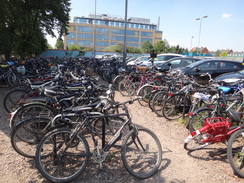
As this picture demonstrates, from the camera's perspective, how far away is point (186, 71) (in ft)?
24.9

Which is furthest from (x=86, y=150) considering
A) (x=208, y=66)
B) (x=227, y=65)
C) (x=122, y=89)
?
(x=227, y=65)

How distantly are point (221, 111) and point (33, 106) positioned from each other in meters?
3.65

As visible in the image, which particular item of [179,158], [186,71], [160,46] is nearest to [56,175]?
[179,158]

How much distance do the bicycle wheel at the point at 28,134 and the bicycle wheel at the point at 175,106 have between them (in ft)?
9.99

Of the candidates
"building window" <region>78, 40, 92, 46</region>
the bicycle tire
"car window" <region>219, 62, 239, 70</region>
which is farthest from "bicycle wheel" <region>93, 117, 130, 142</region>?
"building window" <region>78, 40, 92, 46</region>

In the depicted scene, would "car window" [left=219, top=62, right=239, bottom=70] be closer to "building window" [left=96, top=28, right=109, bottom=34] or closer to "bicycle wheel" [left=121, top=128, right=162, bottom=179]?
"bicycle wheel" [left=121, top=128, right=162, bottom=179]

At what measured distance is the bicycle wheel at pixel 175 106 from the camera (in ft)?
15.6

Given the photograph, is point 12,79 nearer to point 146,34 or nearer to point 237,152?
point 237,152

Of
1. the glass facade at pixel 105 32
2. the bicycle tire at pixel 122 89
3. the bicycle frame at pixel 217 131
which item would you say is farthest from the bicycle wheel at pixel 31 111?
the glass facade at pixel 105 32

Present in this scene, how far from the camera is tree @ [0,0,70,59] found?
9148 mm

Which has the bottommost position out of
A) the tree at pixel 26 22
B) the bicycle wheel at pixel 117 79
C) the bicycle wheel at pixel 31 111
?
the bicycle wheel at pixel 31 111

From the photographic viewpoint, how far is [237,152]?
112 inches

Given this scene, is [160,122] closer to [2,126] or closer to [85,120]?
[85,120]

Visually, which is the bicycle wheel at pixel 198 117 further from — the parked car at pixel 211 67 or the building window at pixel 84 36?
the building window at pixel 84 36
